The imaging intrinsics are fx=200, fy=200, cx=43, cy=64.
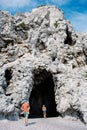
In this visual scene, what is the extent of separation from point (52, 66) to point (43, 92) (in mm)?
9627

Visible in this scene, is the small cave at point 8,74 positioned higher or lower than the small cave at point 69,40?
lower

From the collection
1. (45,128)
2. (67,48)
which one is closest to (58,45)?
(67,48)

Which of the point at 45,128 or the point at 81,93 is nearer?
the point at 45,128

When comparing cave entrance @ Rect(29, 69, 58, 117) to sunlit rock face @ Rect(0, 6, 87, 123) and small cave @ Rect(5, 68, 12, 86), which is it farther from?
small cave @ Rect(5, 68, 12, 86)

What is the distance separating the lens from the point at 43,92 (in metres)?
36.7

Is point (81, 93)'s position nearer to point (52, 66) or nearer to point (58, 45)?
point (52, 66)

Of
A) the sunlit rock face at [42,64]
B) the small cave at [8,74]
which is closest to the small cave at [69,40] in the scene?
the sunlit rock face at [42,64]

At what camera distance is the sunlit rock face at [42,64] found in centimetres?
2475

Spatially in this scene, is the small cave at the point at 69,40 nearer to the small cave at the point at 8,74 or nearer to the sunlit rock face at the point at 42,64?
the sunlit rock face at the point at 42,64

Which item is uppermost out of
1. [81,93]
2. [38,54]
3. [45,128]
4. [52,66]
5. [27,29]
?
[27,29]

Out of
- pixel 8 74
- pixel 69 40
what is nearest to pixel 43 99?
pixel 8 74

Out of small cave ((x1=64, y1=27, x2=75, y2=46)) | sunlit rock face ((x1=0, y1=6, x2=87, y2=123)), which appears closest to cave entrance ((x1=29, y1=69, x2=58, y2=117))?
sunlit rock face ((x1=0, y1=6, x2=87, y2=123))

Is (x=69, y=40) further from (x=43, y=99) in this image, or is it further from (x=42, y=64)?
(x=43, y=99)

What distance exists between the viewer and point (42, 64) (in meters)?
28.1
